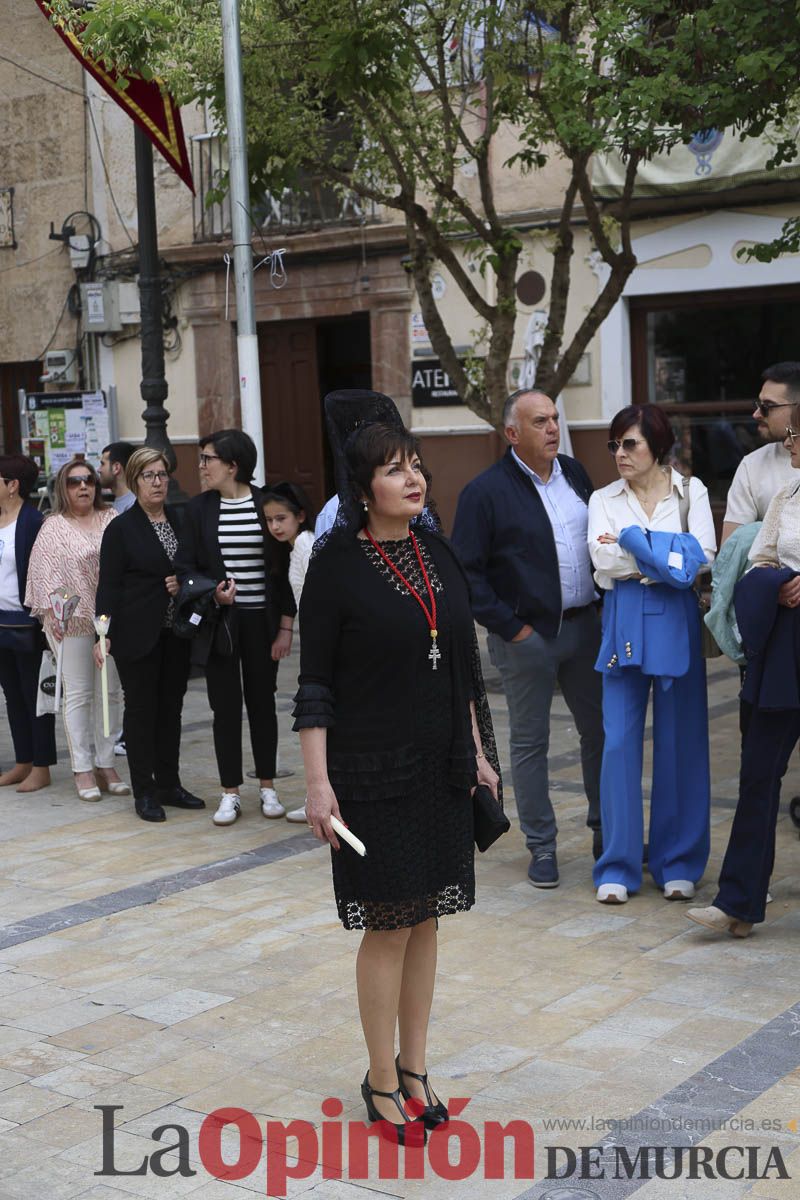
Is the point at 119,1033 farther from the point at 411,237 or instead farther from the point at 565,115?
the point at 411,237

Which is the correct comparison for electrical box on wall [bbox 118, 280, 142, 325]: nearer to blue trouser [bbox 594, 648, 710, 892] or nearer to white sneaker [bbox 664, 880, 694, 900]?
blue trouser [bbox 594, 648, 710, 892]

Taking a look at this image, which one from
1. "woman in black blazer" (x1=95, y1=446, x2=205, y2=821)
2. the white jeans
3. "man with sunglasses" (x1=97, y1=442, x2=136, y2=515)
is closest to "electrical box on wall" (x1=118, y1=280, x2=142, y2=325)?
"man with sunglasses" (x1=97, y1=442, x2=136, y2=515)

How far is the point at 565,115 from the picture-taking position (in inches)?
351

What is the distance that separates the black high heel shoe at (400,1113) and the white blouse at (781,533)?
7.85ft

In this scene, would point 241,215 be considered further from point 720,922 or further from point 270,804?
point 720,922

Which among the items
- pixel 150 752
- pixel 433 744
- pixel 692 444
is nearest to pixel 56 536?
pixel 150 752

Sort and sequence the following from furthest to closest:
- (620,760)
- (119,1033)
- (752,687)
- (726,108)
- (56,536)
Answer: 1. (56,536)
2. (726,108)
3. (620,760)
4. (752,687)
5. (119,1033)

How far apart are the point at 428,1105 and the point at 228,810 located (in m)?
3.74

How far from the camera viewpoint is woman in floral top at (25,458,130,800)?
8.49 meters

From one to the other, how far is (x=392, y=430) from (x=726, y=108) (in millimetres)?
4391

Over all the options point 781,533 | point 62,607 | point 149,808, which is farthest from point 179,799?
point 781,533

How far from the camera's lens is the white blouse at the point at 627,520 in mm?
6238

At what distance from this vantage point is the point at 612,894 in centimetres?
633

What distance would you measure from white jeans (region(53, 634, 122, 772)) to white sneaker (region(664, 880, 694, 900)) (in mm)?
3473
